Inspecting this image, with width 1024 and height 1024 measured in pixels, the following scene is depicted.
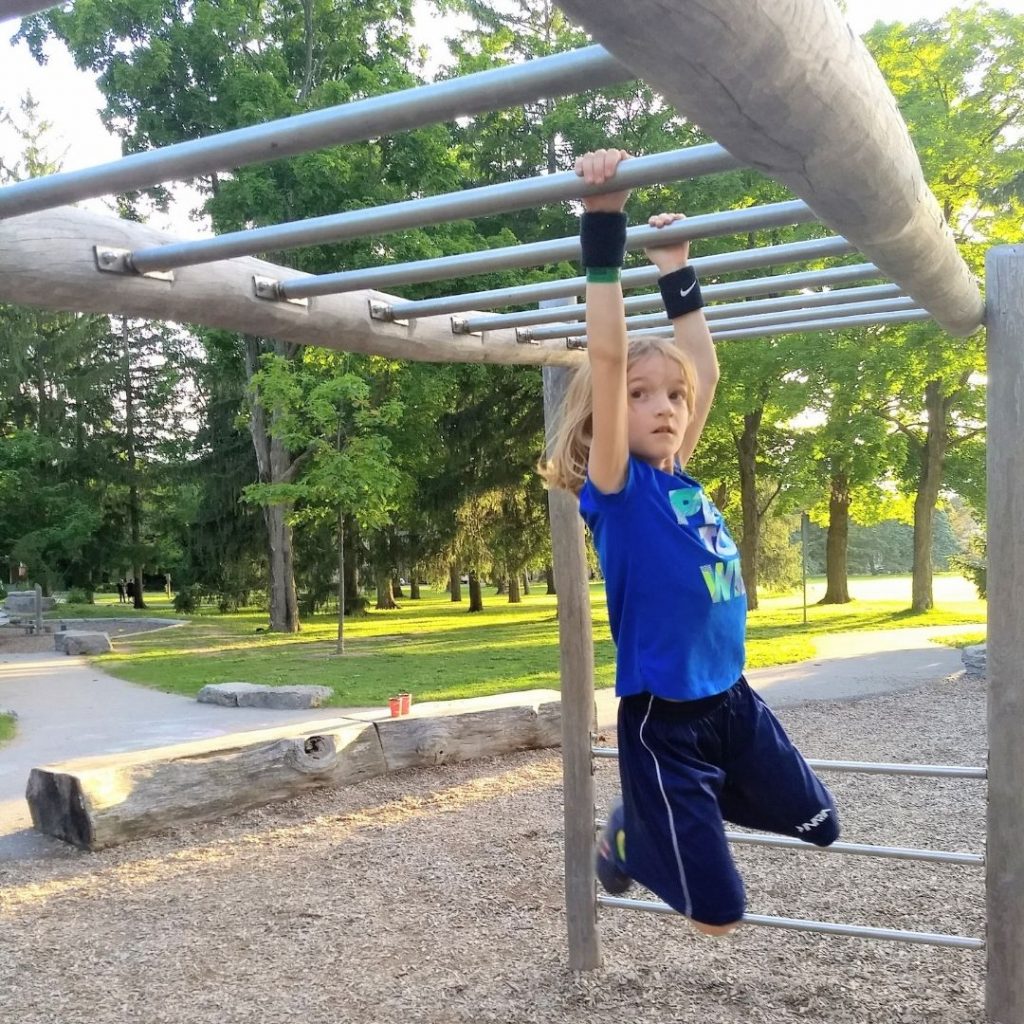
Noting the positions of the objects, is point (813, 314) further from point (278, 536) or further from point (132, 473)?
point (132, 473)

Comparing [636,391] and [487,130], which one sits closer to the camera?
[636,391]

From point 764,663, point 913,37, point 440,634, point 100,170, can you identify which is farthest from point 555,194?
point 913,37

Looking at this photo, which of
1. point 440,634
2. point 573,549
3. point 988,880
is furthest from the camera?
point 440,634

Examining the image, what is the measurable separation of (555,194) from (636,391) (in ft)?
1.54

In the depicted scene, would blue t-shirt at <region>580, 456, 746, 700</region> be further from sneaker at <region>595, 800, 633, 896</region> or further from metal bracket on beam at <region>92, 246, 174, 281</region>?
metal bracket on beam at <region>92, 246, 174, 281</region>

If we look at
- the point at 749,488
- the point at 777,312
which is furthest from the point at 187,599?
the point at 777,312

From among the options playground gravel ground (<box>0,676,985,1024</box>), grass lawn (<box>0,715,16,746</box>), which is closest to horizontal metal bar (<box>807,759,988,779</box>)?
playground gravel ground (<box>0,676,985,1024</box>)

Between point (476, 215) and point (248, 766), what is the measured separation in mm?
4626

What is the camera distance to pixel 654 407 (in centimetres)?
208

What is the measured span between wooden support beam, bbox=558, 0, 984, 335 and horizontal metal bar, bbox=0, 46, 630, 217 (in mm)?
223

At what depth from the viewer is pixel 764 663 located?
40.7ft

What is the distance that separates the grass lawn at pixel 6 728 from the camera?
8.48 m

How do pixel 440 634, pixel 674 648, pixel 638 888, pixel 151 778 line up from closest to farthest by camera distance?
1. pixel 674 648
2. pixel 638 888
3. pixel 151 778
4. pixel 440 634

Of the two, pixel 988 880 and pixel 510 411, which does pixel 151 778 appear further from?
pixel 510 411
